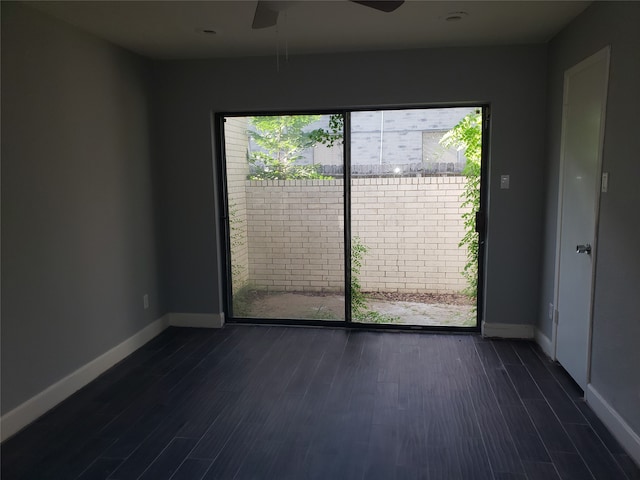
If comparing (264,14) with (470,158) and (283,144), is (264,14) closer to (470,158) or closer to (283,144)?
(283,144)

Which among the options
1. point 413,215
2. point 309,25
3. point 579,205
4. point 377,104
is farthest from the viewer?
point 413,215

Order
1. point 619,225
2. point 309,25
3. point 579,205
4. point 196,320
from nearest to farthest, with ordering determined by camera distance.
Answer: point 619,225
point 579,205
point 309,25
point 196,320

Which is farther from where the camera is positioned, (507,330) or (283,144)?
(283,144)

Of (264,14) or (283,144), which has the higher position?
(264,14)

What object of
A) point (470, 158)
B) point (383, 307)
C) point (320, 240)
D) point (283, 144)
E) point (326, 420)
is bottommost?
point (326, 420)

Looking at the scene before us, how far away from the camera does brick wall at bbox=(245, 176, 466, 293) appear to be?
436 cm

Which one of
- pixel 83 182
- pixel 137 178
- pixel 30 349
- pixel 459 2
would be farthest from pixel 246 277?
pixel 459 2

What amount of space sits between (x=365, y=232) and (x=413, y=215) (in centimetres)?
45

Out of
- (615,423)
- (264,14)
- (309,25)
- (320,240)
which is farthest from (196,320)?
(615,423)

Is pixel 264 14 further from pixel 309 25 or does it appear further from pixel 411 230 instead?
pixel 411 230

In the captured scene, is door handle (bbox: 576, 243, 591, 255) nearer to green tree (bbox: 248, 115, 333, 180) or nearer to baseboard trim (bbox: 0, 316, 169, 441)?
green tree (bbox: 248, 115, 333, 180)

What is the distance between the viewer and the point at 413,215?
438 centimetres

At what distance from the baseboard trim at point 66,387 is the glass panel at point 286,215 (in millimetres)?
1010

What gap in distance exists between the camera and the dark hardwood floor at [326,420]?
2.44 meters
